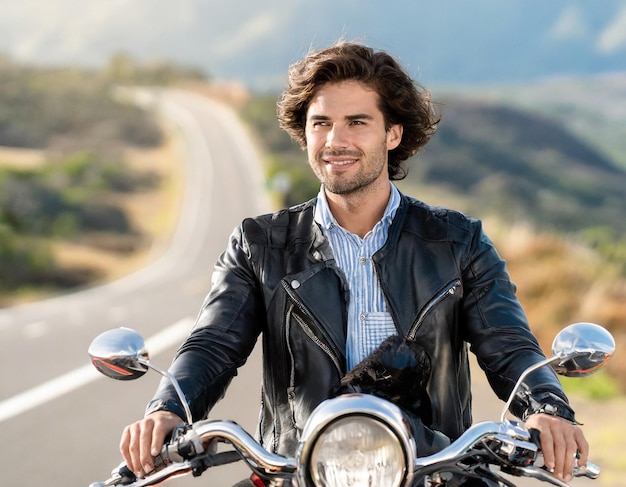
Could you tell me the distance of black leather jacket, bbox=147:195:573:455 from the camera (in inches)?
109

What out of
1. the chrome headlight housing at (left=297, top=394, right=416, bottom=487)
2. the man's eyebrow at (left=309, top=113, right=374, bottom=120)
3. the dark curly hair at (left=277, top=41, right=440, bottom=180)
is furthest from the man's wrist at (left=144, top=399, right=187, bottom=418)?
the dark curly hair at (left=277, top=41, right=440, bottom=180)

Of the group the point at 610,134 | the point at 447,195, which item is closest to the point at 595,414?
the point at 447,195

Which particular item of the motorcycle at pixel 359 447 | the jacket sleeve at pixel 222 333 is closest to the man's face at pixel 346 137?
the jacket sleeve at pixel 222 333

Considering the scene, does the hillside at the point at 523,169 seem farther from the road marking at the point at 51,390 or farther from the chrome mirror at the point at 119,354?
the chrome mirror at the point at 119,354

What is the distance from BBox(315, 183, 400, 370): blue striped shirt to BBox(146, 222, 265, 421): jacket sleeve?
280 mm

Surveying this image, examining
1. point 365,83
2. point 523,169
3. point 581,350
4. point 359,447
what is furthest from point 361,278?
point 523,169

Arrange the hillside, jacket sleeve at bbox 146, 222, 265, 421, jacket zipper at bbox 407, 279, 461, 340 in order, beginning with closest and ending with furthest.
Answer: jacket sleeve at bbox 146, 222, 265, 421
jacket zipper at bbox 407, 279, 461, 340
the hillside

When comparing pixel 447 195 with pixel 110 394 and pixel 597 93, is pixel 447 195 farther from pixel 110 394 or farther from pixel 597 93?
pixel 597 93

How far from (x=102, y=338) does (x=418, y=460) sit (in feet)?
2.86

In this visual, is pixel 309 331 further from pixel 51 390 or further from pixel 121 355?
pixel 51 390

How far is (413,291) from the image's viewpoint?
290 cm

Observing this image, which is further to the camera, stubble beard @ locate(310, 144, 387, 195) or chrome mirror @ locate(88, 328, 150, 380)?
stubble beard @ locate(310, 144, 387, 195)

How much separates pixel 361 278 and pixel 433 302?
24cm

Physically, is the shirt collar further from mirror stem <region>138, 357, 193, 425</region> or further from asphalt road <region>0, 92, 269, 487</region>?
asphalt road <region>0, 92, 269, 487</region>
